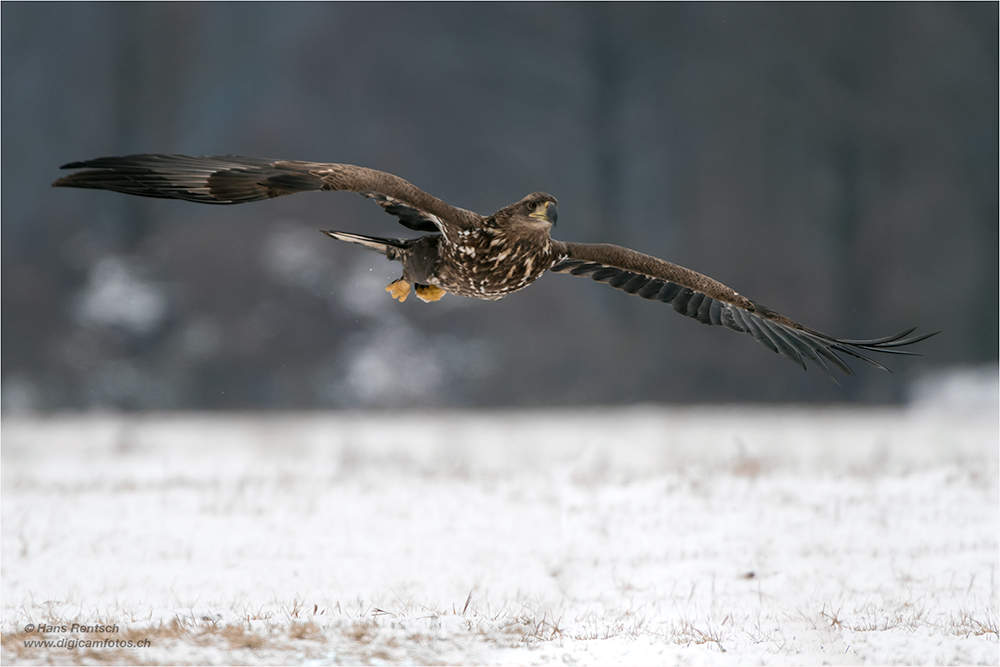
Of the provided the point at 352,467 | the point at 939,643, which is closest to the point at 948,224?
the point at 352,467

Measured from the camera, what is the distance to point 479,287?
517cm

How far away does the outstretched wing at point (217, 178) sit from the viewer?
405 centimetres

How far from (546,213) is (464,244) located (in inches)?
18.4

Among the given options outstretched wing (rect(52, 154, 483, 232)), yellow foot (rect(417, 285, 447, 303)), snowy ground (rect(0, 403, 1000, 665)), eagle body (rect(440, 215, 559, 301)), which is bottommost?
snowy ground (rect(0, 403, 1000, 665))

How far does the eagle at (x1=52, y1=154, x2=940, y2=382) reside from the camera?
4.19 metres

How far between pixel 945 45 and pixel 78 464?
1840cm

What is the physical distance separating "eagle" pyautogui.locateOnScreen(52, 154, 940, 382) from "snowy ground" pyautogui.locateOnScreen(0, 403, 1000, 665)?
1.62m

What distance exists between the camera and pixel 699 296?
19.7ft

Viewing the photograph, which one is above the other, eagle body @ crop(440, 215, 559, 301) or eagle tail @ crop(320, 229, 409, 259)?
eagle tail @ crop(320, 229, 409, 259)

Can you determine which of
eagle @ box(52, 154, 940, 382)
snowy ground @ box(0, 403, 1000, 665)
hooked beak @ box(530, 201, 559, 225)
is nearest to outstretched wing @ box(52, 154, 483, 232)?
eagle @ box(52, 154, 940, 382)

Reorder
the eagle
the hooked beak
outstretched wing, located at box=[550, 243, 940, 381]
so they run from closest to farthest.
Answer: the eagle < the hooked beak < outstretched wing, located at box=[550, 243, 940, 381]

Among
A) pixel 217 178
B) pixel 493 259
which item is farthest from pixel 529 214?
pixel 217 178

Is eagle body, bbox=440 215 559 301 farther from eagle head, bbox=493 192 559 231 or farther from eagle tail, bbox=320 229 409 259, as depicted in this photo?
eagle tail, bbox=320 229 409 259

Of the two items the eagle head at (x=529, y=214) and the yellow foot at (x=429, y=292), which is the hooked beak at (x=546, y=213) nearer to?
the eagle head at (x=529, y=214)
